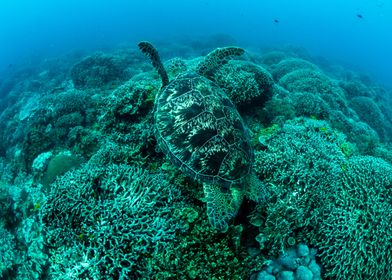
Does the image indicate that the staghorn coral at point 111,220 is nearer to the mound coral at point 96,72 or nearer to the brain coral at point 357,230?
the brain coral at point 357,230

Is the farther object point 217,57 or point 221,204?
point 217,57

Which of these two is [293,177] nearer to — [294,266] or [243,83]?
[294,266]

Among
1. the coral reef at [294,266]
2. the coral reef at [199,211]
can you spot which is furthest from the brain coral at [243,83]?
the coral reef at [294,266]

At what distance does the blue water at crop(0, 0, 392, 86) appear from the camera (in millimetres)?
37750

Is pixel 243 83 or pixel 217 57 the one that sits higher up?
pixel 217 57

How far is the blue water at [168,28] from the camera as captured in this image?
3775 centimetres

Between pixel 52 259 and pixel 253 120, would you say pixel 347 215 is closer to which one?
pixel 253 120

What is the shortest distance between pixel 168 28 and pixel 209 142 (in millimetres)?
44903

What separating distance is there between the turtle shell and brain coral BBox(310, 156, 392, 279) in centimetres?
141

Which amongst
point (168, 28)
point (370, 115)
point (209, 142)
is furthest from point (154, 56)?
point (168, 28)

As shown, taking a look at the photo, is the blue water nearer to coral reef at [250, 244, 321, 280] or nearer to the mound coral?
the mound coral

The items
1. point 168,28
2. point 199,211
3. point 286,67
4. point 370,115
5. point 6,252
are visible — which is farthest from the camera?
point 168,28

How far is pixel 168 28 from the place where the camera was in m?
43.4

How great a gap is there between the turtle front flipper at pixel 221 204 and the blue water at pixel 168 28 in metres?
31.1
